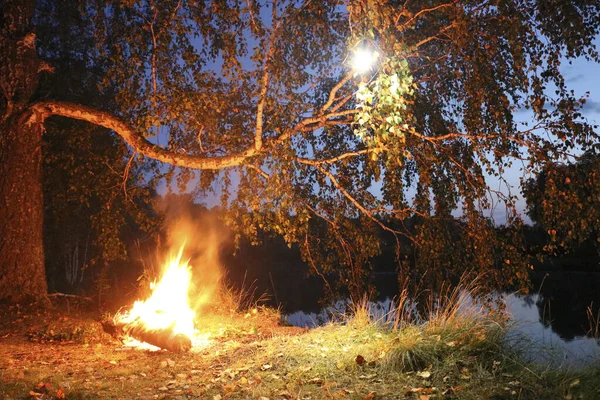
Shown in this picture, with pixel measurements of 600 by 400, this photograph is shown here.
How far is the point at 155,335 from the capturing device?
6.28 m

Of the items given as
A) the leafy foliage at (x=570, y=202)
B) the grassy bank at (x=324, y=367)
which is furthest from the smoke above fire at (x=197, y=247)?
the leafy foliage at (x=570, y=202)

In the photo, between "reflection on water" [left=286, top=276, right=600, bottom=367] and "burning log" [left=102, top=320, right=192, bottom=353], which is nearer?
"reflection on water" [left=286, top=276, right=600, bottom=367]

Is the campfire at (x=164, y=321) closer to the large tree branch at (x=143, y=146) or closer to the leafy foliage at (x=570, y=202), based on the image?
the large tree branch at (x=143, y=146)

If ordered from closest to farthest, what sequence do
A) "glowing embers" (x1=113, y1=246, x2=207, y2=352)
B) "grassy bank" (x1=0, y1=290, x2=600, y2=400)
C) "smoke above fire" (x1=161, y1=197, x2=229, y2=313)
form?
"grassy bank" (x1=0, y1=290, x2=600, y2=400), "glowing embers" (x1=113, y1=246, x2=207, y2=352), "smoke above fire" (x1=161, y1=197, x2=229, y2=313)

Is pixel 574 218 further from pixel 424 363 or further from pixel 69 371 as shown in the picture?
pixel 69 371

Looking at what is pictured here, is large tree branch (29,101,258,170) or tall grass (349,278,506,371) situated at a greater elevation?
large tree branch (29,101,258,170)

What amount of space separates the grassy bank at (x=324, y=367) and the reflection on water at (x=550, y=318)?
0.19 meters

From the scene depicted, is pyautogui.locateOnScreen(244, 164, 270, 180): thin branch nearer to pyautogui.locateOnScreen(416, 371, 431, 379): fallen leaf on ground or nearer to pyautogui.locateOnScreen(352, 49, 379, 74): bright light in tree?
pyautogui.locateOnScreen(352, 49, 379, 74): bright light in tree

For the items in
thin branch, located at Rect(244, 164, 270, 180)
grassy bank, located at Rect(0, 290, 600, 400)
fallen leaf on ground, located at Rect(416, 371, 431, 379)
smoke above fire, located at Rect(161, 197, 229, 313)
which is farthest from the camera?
smoke above fire, located at Rect(161, 197, 229, 313)

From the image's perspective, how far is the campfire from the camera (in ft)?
20.4

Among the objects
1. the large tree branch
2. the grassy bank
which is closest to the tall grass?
the grassy bank

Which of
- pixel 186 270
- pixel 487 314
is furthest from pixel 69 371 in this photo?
pixel 487 314

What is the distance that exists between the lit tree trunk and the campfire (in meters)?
2.20

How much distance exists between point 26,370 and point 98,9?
5.52 meters
